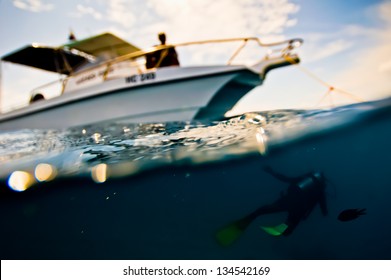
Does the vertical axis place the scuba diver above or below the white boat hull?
below

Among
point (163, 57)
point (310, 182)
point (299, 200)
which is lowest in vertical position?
point (299, 200)

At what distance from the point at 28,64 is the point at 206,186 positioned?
29.5ft

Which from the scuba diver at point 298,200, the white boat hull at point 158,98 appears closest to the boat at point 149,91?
the white boat hull at point 158,98

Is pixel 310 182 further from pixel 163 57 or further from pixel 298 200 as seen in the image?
pixel 163 57

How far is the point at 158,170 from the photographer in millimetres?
6449

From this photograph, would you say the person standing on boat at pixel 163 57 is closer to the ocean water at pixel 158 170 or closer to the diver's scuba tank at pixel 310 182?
the ocean water at pixel 158 170

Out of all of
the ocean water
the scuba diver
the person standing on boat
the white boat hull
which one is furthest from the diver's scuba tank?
the person standing on boat

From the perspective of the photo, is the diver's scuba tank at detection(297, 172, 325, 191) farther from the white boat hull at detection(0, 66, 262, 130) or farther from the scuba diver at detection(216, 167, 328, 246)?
the white boat hull at detection(0, 66, 262, 130)

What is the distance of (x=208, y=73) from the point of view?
19.7 feet

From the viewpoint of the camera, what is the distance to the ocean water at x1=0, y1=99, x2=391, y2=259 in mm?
5262

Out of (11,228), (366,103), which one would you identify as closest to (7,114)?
(11,228)

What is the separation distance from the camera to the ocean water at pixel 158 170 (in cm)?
526

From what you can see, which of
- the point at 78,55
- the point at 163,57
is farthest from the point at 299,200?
the point at 78,55
